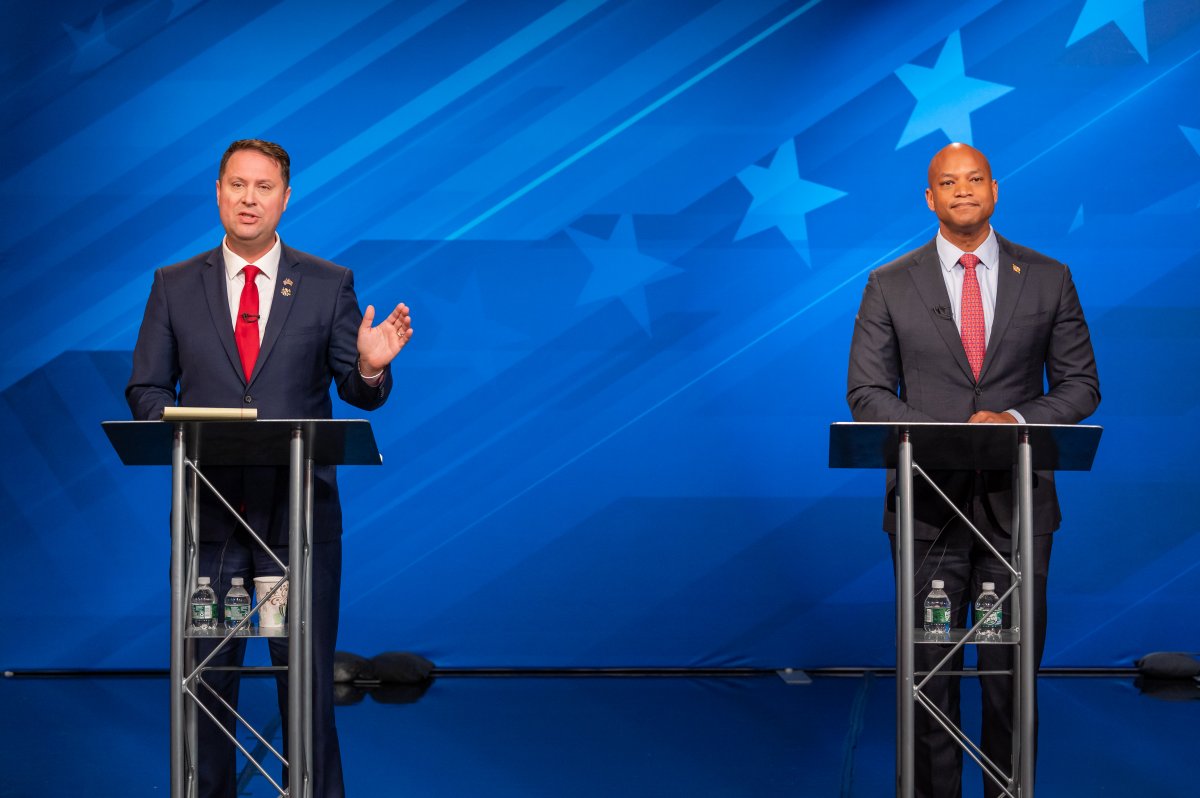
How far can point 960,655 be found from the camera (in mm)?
3248

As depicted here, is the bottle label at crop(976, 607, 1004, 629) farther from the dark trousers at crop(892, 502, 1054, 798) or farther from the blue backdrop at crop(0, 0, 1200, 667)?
the blue backdrop at crop(0, 0, 1200, 667)

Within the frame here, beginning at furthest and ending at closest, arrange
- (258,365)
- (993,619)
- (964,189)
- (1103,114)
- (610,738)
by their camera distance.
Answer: (1103,114)
(610,738)
(964,189)
(258,365)
(993,619)

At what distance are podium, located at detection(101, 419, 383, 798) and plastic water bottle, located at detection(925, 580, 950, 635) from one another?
130 cm

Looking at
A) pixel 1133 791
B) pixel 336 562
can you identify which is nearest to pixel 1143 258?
pixel 1133 791

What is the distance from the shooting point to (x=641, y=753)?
437cm

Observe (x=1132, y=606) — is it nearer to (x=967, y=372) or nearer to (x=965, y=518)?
(x=967, y=372)

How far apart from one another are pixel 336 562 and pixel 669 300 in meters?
2.91

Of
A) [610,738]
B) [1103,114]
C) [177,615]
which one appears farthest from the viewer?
[1103,114]

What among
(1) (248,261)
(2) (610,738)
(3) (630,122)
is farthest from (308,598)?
(3) (630,122)

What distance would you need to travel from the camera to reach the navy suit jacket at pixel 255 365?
121 inches

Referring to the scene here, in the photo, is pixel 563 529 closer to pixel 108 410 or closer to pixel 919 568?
pixel 108 410

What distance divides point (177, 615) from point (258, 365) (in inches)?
24.7

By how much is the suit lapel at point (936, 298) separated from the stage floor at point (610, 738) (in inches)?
53.1

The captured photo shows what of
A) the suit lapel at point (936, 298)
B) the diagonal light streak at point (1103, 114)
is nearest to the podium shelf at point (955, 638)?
the suit lapel at point (936, 298)
